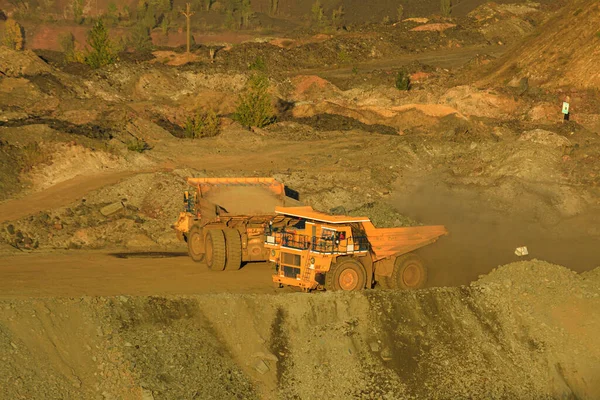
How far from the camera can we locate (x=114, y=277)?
24250 millimetres

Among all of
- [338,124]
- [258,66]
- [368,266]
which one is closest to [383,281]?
[368,266]

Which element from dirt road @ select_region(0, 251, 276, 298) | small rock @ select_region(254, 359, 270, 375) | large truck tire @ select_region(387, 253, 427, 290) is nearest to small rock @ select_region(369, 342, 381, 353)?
small rock @ select_region(254, 359, 270, 375)

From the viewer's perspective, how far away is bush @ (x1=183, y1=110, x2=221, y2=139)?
141 ft

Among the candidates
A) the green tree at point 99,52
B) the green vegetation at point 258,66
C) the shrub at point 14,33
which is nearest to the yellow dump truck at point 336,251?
the green tree at point 99,52

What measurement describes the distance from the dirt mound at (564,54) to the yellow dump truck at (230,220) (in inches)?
1108

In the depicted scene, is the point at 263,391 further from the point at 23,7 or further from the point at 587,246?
the point at 23,7

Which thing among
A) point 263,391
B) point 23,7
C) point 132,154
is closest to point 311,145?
point 132,154

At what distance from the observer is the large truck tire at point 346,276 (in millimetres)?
22359

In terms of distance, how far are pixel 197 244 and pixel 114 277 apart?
3.29 m

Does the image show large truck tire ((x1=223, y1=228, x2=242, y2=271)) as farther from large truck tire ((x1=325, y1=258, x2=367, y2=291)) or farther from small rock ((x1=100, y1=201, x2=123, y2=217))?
small rock ((x1=100, y1=201, x2=123, y2=217))

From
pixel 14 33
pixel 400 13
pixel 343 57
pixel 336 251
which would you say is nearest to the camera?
pixel 336 251

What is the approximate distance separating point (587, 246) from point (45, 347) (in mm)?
20698

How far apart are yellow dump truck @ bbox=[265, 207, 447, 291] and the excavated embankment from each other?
2.28 feet

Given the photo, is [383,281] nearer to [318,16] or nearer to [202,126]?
[202,126]
